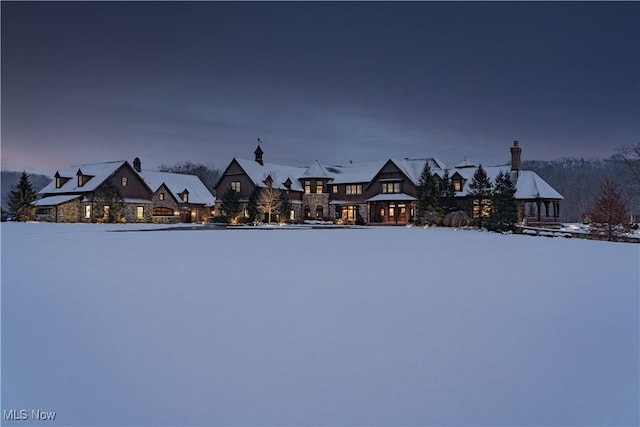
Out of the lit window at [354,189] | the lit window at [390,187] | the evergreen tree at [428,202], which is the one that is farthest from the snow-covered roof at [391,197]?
the lit window at [354,189]

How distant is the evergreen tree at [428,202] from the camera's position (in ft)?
139

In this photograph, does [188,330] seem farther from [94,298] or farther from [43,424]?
[94,298]

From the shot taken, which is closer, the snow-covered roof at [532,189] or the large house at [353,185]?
the snow-covered roof at [532,189]

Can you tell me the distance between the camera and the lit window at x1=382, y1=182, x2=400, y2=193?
164 feet

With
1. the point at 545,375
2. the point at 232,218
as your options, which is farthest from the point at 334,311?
the point at 232,218

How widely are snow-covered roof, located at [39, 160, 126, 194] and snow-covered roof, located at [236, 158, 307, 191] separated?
1359 cm

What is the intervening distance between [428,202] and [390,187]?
8.03 metres

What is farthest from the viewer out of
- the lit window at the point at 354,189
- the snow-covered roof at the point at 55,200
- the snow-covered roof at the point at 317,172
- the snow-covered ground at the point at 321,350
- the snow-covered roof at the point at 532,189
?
the snow-covered roof at the point at 317,172

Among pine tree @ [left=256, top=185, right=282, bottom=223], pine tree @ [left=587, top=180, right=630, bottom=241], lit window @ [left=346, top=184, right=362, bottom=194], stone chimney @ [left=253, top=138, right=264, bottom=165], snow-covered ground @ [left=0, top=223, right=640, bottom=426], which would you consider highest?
stone chimney @ [left=253, top=138, right=264, bottom=165]

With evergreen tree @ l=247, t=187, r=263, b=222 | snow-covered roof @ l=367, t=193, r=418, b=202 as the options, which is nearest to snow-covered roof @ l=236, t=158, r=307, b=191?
evergreen tree @ l=247, t=187, r=263, b=222

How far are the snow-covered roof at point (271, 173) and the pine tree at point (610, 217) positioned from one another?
33577mm

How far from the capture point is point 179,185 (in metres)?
58.9

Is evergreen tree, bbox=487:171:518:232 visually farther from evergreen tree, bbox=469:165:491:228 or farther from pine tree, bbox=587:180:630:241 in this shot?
pine tree, bbox=587:180:630:241

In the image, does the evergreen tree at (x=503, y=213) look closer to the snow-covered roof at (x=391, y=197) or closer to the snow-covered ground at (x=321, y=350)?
the snow-covered roof at (x=391, y=197)
